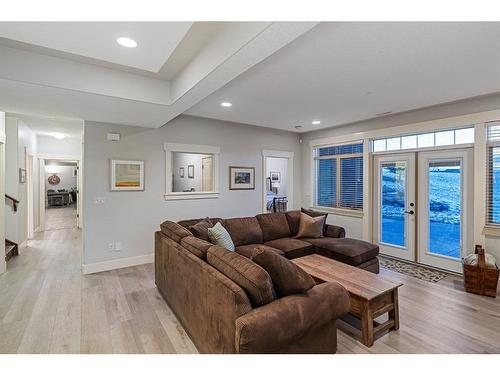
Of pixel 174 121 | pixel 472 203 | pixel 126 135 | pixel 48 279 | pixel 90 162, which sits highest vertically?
pixel 174 121

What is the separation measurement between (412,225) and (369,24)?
3689mm

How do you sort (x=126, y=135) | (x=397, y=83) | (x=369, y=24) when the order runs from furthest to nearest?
1. (x=126, y=135)
2. (x=397, y=83)
3. (x=369, y=24)

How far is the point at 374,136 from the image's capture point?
190 inches

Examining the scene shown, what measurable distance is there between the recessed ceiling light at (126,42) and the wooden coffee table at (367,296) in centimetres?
273

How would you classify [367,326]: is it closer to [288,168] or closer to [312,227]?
[312,227]

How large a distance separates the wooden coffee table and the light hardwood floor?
0.36ft

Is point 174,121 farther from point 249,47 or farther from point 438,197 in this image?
point 438,197

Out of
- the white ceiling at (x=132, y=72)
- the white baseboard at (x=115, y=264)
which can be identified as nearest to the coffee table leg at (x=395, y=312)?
the white ceiling at (x=132, y=72)

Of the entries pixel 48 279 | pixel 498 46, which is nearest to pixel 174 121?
pixel 48 279

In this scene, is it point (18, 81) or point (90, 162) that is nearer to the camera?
point (18, 81)

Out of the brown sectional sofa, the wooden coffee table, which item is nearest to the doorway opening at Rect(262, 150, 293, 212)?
the wooden coffee table

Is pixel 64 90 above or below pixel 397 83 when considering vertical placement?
below

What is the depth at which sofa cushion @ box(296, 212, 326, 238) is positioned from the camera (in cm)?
427

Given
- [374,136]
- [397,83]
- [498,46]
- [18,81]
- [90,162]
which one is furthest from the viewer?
[374,136]
